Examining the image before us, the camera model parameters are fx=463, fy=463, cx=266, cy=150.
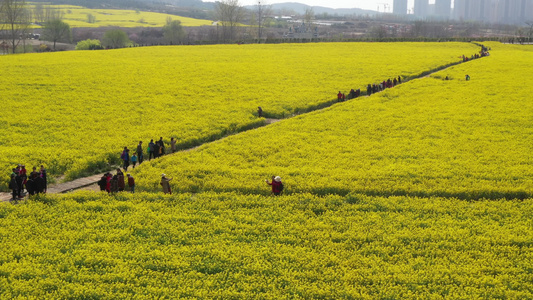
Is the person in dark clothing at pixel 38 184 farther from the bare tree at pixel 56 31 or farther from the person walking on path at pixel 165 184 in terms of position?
the bare tree at pixel 56 31

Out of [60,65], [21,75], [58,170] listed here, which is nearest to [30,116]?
[58,170]

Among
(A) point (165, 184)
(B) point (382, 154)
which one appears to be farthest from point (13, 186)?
(B) point (382, 154)

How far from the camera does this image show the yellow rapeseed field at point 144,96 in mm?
23281

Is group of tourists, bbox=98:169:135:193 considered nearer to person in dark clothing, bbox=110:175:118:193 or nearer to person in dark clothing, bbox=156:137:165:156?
person in dark clothing, bbox=110:175:118:193

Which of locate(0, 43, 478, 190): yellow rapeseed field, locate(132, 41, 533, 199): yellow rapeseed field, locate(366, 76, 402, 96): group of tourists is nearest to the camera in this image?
locate(132, 41, 533, 199): yellow rapeseed field

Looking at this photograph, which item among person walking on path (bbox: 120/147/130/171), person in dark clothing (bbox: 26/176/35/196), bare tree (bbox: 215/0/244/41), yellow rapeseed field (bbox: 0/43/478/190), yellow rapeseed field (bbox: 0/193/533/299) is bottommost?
yellow rapeseed field (bbox: 0/193/533/299)

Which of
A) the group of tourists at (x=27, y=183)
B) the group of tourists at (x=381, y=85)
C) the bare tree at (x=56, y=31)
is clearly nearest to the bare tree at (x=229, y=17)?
the bare tree at (x=56, y=31)

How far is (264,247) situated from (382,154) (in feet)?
34.7

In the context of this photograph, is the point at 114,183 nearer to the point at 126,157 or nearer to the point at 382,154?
the point at 126,157

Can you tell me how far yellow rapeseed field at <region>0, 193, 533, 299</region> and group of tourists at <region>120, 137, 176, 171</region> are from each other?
3.65 meters

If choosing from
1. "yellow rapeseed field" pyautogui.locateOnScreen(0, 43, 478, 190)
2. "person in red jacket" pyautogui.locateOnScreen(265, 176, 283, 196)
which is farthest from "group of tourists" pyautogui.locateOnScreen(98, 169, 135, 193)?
"person in red jacket" pyautogui.locateOnScreen(265, 176, 283, 196)

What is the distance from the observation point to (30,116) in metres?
29.2

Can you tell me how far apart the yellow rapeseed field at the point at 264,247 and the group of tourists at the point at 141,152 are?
3.65 m

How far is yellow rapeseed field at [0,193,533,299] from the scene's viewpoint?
10953 mm
